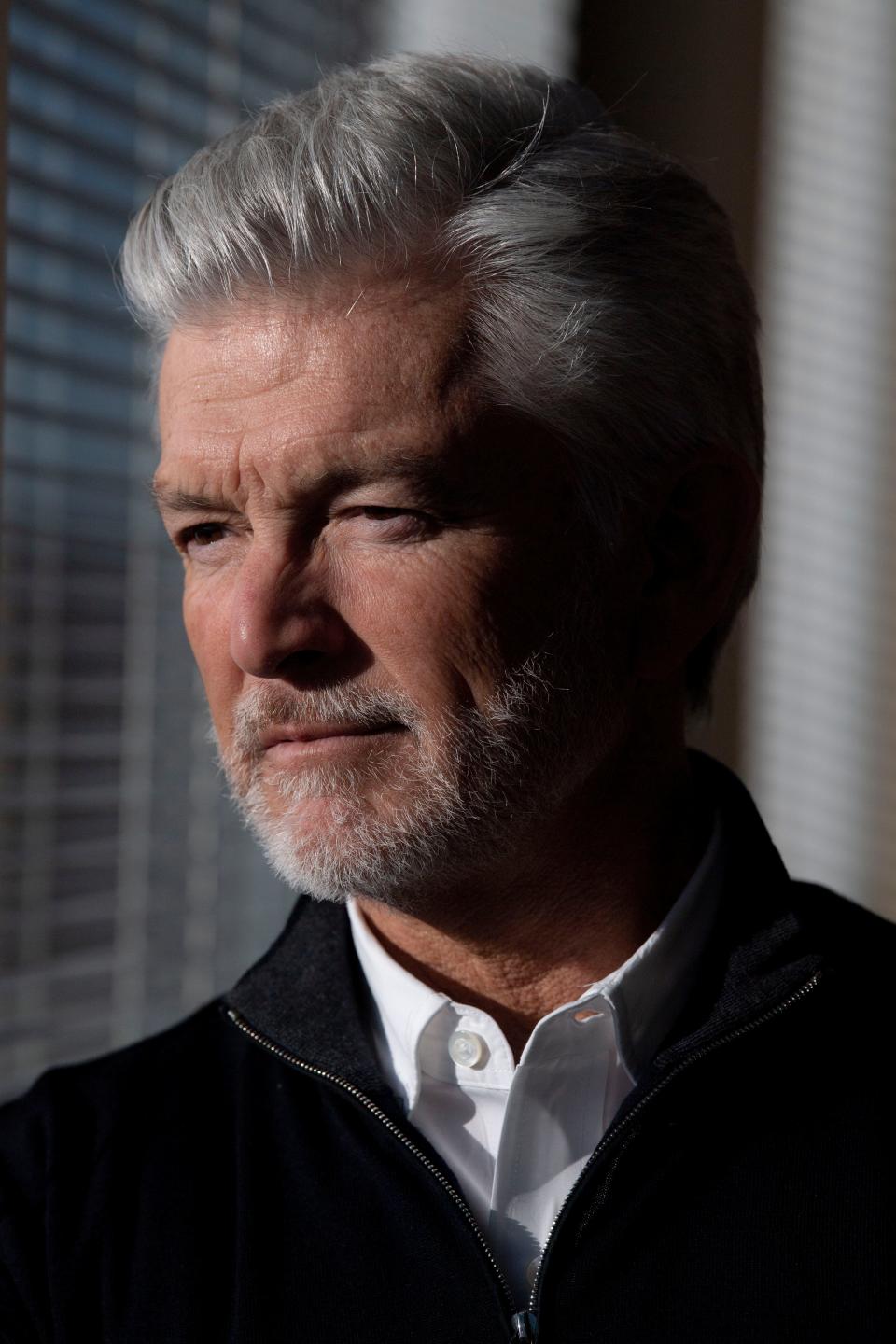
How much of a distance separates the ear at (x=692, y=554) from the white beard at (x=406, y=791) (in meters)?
0.18

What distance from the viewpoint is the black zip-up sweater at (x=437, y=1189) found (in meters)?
1.11

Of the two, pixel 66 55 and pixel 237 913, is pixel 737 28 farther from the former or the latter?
pixel 237 913

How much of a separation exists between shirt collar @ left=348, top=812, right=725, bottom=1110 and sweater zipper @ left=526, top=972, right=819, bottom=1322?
0.28 ft

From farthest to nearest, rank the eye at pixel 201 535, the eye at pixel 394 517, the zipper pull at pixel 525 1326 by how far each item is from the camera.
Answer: the eye at pixel 201 535
the eye at pixel 394 517
the zipper pull at pixel 525 1326

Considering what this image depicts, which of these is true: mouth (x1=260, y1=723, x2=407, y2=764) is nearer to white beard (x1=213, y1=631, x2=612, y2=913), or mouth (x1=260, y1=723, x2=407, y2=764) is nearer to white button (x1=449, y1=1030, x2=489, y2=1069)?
white beard (x1=213, y1=631, x2=612, y2=913)

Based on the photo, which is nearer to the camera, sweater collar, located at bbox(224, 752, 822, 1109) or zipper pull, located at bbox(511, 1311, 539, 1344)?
zipper pull, located at bbox(511, 1311, 539, 1344)

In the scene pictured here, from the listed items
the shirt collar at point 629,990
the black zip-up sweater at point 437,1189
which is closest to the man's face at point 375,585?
the shirt collar at point 629,990

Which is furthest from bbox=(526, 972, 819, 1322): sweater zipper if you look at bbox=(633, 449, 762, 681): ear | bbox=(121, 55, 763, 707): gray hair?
bbox=(121, 55, 763, 707): gray hair

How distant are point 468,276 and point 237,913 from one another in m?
1.40

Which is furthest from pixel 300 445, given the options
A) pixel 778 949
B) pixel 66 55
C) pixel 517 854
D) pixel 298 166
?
pixel 66 55

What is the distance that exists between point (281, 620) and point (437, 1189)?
0.52 m

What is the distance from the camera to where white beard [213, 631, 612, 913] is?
47.5 inches

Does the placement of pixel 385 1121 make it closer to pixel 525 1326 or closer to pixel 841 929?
pixel 525 1326

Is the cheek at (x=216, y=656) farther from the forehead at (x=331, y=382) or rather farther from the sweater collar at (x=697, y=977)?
the sweater collar at (x=697, y=977)
